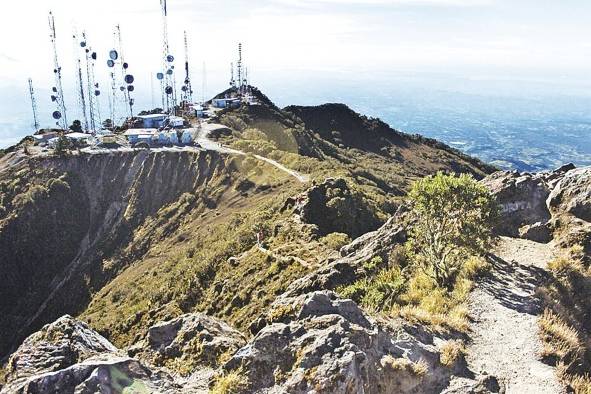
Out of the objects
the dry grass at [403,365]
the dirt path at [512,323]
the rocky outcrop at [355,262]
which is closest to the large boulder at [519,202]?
the dirt path at [512,323]

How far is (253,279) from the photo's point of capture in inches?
1502

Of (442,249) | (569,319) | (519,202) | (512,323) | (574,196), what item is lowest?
(569,319)

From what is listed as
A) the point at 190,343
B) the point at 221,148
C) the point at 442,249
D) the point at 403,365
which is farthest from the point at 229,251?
the point at 221,148

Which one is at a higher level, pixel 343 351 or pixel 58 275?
pixel 343 351

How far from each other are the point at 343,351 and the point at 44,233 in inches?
3044

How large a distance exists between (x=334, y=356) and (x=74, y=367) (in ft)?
22.3

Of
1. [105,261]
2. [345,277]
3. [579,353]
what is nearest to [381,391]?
[579,353]

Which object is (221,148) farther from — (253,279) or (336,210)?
(253,279)

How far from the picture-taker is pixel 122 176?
84.9 meters

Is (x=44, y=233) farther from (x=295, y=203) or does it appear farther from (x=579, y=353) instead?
(x=579, y=353)

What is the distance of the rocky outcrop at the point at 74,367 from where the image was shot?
1195 cm

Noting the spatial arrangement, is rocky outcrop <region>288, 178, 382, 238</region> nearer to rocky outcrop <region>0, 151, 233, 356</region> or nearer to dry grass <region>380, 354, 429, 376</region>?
rocky outcrop <region>0, 151, 233, 356</region>

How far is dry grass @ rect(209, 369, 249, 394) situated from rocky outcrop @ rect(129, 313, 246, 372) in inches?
98.3

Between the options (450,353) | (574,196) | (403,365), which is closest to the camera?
(403,365)
